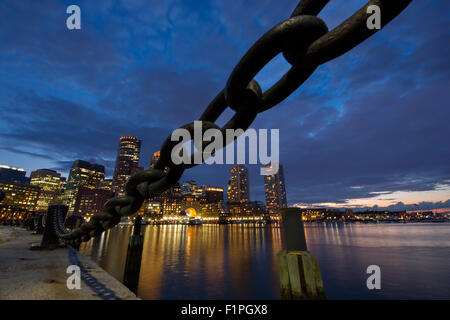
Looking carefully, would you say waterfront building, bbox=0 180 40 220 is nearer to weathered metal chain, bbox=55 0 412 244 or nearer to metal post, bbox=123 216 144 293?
metal post, bbox=123 216 144 293

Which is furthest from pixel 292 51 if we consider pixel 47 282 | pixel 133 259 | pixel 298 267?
pixel 133 259

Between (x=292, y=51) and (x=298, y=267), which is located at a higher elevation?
(x=292, y=51)

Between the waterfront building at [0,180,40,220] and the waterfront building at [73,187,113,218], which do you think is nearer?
the waterfront building at [0,180,40,220]

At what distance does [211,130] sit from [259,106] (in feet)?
1.03

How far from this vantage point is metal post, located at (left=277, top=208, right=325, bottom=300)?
2.59 m

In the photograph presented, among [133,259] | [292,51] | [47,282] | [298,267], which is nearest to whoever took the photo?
[292,51]

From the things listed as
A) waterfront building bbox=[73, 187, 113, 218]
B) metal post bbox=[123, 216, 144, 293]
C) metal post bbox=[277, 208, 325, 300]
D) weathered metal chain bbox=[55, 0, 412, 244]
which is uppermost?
waterfront building bbox=[73, 187, 113, 218]

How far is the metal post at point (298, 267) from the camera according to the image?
259 centimetres

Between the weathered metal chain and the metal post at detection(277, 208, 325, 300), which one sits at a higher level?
the weathered metal chain

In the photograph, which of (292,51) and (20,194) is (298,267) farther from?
(20,194)

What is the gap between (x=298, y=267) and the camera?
8.71ft

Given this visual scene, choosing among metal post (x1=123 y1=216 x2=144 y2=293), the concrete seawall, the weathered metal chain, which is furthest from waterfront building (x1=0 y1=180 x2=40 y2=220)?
the weathered metal chain

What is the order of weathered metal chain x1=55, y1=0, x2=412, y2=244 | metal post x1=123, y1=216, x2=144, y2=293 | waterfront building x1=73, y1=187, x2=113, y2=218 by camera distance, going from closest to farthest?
weathered metal chain x1=55, y1=0, x2=412, y2=244
metal post x1=123, y1=216, x2=144, y2=293
waterfront building x1=73, y1=187, x2=113, y2=218

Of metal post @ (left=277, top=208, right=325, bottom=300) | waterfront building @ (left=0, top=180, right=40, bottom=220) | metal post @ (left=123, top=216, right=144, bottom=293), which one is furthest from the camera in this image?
waterfront building @ (left=0, top=180, right=40, bottom=220)
